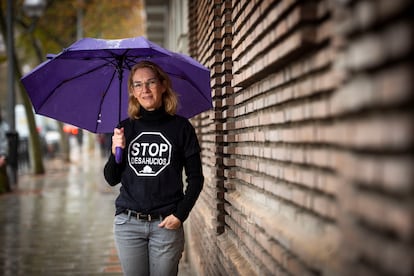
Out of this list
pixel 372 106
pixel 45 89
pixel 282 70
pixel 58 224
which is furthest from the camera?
pixel 58 224

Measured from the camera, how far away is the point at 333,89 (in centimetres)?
197

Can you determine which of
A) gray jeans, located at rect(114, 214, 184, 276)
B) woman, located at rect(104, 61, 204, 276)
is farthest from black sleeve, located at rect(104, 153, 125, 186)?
gray jeans, located at rect(114, 214, 184, 276)

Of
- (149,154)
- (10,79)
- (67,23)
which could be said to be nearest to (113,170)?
(149,154)

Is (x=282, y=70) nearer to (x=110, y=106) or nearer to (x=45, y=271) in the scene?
(x=110, y=106)

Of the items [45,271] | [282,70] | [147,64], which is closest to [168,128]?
[147,64]

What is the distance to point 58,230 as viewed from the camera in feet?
30.5

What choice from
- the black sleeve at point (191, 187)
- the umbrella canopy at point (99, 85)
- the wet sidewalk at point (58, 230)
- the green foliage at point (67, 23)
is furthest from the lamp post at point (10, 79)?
the black sleeve at point (191, 187)

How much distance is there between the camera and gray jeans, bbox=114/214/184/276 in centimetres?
354

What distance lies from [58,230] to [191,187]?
6.27 metres

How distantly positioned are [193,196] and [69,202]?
384 inches

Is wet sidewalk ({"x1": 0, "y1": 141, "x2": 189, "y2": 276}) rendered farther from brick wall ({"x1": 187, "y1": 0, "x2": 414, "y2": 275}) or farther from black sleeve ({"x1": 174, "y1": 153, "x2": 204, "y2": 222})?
black sleeve ({"x1": 174, "y1": 153, "x2": 204, "y2": 222})

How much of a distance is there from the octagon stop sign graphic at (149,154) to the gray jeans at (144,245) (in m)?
0.30

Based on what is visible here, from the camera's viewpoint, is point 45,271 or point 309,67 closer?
point 309,67

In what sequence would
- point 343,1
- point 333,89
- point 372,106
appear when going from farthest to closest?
point 333,89 < point 343,1 < point 372,106
